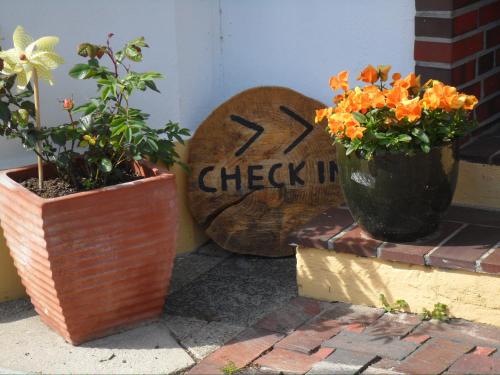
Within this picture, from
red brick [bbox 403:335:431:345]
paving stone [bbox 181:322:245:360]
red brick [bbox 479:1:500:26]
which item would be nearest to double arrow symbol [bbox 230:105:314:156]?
red brick [bbox 479:1:500:26]

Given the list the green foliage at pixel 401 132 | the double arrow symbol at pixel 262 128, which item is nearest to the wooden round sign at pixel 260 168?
the double arrow symbol at pixel 262 128

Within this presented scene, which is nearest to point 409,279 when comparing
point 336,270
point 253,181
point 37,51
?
point 336,270

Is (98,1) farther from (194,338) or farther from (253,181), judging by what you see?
(194,338)

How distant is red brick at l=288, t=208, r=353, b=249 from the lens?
384 cm

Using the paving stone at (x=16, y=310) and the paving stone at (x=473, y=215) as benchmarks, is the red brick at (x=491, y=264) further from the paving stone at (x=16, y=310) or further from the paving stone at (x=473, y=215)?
the paving stone at (x=16, y=310)

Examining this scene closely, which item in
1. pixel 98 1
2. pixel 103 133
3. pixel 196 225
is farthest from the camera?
pixel 196 225

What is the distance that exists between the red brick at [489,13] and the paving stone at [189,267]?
5.53 feet

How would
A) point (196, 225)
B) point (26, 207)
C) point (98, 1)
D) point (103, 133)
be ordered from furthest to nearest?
point (196, 225)
point (98, 1)
point (103, 133)
point (26, 207)

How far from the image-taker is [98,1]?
423cm

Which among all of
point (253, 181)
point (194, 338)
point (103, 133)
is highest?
point (103, 133)

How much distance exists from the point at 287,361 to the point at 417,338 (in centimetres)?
51

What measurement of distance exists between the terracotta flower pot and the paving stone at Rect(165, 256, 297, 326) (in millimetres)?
218

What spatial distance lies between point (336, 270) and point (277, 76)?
48.4 inches

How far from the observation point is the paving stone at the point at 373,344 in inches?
132
